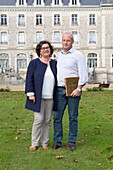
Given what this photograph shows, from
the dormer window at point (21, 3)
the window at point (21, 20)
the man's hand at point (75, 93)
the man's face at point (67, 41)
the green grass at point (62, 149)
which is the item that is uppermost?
the dormer window at point (21, 3)

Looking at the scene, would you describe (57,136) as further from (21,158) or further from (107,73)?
(107,73)

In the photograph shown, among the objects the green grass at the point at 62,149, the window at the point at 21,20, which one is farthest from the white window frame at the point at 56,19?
the green grass at the point at 62,149

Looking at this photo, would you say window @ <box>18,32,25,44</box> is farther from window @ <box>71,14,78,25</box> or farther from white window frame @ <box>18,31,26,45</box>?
window @ <box>71,14,78,25</box>

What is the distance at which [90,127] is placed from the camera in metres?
8.06

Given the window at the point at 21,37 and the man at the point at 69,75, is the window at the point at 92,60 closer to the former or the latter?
the window at the point at 21,37

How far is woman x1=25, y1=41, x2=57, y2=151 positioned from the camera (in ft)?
19.3

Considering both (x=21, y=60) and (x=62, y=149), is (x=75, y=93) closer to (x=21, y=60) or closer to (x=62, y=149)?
(x=62, y=149)

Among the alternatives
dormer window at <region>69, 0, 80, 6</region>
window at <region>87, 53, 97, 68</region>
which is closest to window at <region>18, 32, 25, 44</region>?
dormer window at <region>69, 0, 80, 6</region>

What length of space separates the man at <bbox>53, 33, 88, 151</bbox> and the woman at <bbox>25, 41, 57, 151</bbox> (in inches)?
4.8

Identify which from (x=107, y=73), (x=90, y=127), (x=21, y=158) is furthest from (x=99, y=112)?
(x=107, y=73)

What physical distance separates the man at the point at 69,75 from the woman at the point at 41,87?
121 mm

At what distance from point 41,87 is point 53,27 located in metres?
43.3

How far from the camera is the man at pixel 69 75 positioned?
588 cm

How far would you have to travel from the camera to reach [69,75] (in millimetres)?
5945
